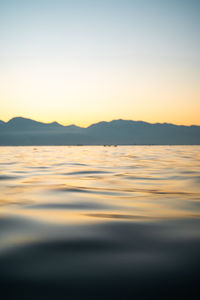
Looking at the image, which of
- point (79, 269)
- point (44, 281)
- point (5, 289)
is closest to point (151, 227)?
point (79, 269)

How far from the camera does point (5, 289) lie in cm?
252

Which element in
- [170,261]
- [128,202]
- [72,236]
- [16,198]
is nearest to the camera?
[170,261]

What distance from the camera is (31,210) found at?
592cm

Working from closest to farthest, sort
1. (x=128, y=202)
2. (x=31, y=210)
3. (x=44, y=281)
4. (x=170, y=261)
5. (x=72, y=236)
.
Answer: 1. (x=44, y=281)
2. (x=170, y=261)
3. (x=72, y=236)
4. (x=31, y=210)
5. (x=128, y=202)

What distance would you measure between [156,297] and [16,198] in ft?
18.3

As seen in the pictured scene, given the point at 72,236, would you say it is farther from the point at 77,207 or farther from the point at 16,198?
the point at 16,198

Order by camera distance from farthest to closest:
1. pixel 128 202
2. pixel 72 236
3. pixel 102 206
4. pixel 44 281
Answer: pixel 128 202
pixel 102 206
pixel 72 236
pixel 44 281

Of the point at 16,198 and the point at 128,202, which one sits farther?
the point at 16,198

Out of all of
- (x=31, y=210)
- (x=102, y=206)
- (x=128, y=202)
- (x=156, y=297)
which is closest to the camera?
(x=156, y=297)

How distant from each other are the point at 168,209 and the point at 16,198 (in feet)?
12.8

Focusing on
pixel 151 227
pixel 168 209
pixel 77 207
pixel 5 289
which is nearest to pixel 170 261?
pixel 151 227

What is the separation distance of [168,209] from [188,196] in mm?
1857

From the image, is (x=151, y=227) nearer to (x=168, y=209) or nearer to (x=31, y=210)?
(x=168, y=209)

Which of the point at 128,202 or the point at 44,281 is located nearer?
the point at 44,281
